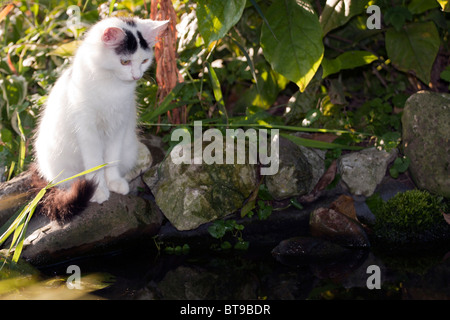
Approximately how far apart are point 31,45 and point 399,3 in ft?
7.08

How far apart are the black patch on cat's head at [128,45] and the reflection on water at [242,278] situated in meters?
0.84

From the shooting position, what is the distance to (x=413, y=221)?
7.15 ft

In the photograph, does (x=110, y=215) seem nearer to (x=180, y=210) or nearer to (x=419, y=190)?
(x=180, y=210)

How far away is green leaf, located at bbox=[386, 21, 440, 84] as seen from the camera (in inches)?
96.7

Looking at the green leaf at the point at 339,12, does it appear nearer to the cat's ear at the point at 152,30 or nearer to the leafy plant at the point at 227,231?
the cat's ear at the point at 152,30

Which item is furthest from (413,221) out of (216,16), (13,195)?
(13,195)

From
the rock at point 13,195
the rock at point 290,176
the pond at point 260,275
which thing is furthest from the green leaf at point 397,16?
the rock at point 13,195

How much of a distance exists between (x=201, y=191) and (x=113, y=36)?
0.76 m

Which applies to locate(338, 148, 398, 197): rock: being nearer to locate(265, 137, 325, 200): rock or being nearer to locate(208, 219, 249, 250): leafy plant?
locate(265, 137, 325, 200): rock

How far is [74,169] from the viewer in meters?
2.30

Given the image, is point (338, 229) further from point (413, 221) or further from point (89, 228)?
point (89, 228)

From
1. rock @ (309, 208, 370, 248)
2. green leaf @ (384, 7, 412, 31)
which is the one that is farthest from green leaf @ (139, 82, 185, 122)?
green leaf @ (384, 7, 412, 31)

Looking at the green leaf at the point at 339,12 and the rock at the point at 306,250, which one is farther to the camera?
the green leaf at the point at 339,12

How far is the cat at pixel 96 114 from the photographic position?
1981mm
